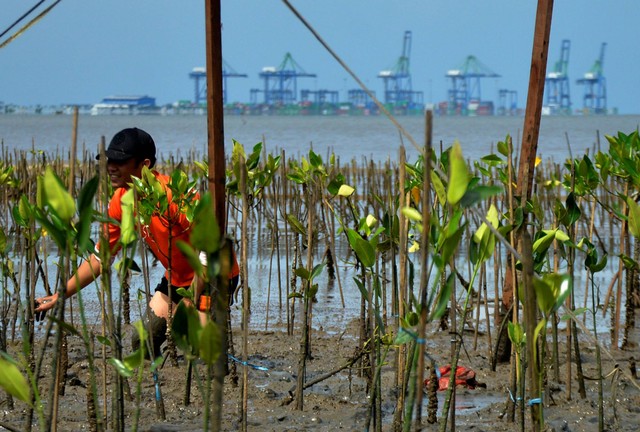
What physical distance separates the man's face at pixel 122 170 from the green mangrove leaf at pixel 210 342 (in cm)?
197

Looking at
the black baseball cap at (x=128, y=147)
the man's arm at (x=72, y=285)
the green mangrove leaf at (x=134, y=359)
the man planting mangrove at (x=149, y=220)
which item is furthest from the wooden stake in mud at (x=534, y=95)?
the green mangrove leaf at (x=134, y=359)

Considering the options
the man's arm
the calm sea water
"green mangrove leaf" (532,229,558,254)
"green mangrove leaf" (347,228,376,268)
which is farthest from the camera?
the calm sea water

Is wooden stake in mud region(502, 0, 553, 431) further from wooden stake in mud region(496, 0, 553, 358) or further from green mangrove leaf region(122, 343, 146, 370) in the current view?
green mangrove leaf region(122, 343, 146, 370)

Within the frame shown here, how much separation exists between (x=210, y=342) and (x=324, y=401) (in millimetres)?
1882

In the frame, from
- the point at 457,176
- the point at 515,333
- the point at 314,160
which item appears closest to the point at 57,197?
the point at 457,176

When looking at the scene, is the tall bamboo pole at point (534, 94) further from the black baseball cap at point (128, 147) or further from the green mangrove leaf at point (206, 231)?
the green mangrove leaf at point (206, 231)

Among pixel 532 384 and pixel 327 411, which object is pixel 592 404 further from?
pixel 532 384

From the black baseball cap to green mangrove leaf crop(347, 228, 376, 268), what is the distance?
122 cm

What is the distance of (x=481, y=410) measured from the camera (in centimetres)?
320

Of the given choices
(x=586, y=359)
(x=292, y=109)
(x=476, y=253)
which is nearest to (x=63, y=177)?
(x=586, y=359)

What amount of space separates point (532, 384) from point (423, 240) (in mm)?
575

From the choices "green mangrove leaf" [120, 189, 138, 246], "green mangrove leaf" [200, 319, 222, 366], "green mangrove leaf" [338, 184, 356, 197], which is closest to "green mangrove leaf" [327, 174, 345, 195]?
"green mangrove leaf" [338, 184, 356, 197]

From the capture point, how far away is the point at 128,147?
3350 mm

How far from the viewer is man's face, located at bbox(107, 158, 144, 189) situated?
337cm
